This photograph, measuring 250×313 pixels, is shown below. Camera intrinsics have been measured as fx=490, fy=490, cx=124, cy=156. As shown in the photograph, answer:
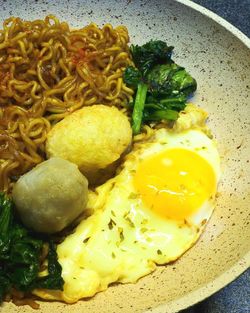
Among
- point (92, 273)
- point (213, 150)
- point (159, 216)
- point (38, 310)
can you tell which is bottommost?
point (38, 310)

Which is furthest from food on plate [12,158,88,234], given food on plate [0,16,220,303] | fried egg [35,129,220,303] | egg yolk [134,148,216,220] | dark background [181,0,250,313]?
dark background [181,0,250,313]

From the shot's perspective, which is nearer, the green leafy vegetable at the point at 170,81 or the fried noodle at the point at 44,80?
the fried noodle at the point at 44,80

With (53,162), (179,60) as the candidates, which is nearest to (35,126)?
(53,162)

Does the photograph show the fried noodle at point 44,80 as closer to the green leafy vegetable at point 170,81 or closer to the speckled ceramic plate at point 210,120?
the green leafy vegetable at point 170,81

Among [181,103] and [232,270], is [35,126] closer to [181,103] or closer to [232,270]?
[181,103]

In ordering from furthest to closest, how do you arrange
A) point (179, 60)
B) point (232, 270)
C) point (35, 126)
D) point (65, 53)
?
1. point (179, 60)
2. point (65, 53)
3. point (35, 126)
4. point (232, 270)

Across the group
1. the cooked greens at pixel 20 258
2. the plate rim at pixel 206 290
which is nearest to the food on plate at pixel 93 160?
the cooked greens at pixel 20 258

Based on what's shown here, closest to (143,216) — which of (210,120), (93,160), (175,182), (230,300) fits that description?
(175,182)
